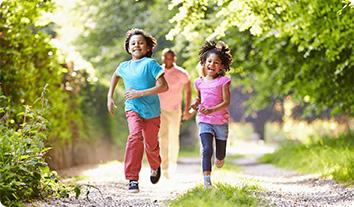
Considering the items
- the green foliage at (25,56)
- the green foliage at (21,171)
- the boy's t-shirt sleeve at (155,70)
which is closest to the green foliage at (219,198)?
the green foliage at (21,171)

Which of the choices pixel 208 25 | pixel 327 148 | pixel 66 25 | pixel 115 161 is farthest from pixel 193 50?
pixel 66 25

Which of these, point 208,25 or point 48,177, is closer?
point 48,177

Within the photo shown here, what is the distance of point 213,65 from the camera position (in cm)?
788

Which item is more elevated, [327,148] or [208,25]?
[208,25]

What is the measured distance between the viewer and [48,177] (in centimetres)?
696

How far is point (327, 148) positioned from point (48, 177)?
22.3 ft

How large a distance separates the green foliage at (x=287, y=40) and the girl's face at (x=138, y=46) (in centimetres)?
151

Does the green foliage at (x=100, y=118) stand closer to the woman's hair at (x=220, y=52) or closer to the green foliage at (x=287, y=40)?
the green foliage at (x=287, y=40)

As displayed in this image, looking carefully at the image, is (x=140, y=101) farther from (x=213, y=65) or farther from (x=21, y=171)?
(x=21, y=171)

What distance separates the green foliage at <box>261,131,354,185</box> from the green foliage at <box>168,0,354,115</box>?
0.72 metres

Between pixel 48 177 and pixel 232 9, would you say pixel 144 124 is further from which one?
pixel 232 9

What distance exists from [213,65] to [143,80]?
80 centimetres

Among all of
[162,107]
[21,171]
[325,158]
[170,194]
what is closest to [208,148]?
[170,194]

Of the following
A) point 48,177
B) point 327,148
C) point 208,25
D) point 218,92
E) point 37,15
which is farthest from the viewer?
point 208,25
